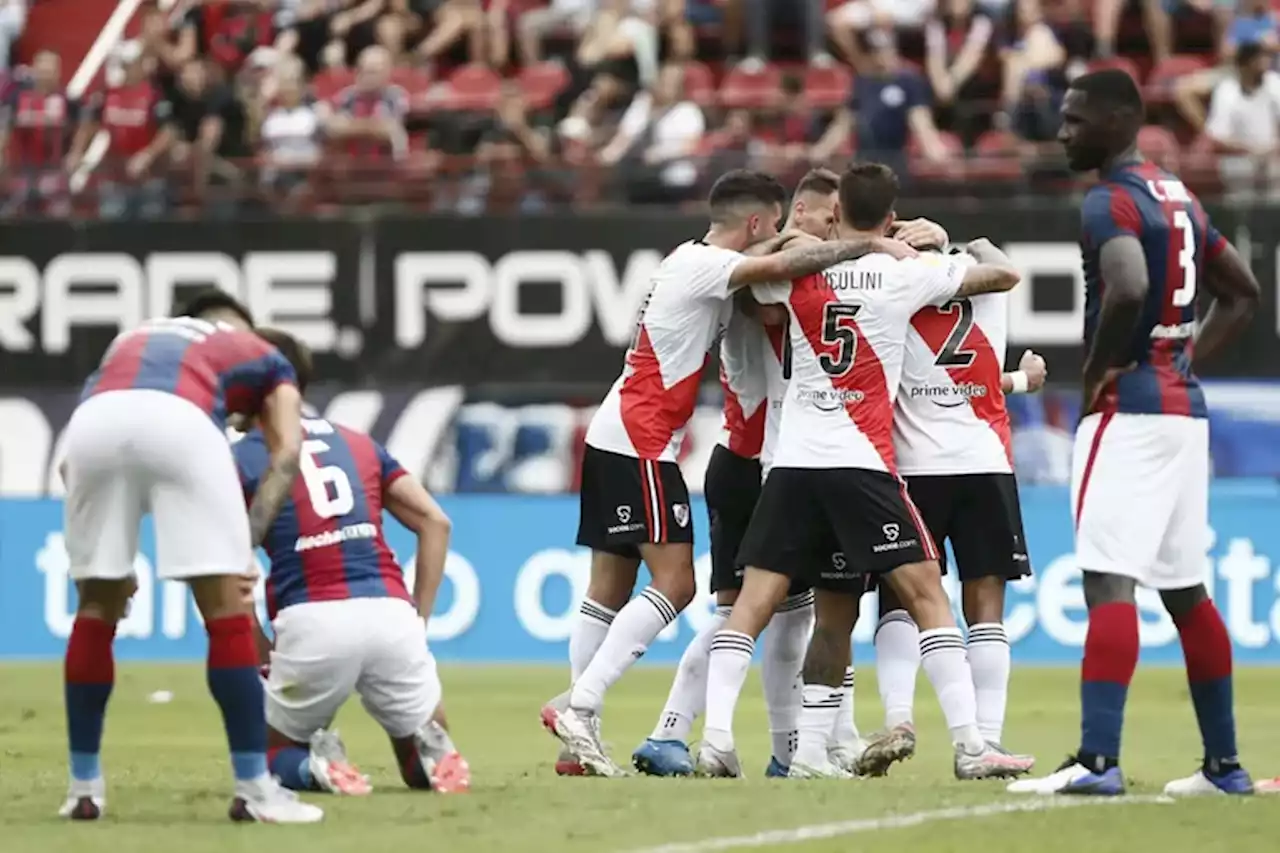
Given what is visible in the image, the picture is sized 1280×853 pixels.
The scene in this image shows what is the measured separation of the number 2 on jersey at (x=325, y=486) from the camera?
8.90m

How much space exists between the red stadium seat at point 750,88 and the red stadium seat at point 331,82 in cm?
352

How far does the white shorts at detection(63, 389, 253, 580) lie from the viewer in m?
7.70

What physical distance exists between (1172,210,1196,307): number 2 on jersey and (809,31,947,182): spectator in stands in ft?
38.4

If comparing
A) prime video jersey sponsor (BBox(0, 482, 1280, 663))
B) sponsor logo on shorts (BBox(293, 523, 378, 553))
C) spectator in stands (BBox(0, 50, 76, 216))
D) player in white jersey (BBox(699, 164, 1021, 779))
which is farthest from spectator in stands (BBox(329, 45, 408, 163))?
sponsor logo on shorts (BBox(293, 523, 378, 553))

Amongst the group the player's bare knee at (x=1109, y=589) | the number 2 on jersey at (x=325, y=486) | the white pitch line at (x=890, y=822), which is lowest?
the white pitch line at (x=890, y=822)

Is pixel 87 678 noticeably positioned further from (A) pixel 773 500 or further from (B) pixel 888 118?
(B) pixel 888 118

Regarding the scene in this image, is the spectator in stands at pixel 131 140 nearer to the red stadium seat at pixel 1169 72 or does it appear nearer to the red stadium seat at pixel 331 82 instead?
the red stadium seat at pixel 331 82

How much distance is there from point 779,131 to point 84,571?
44.7 feet

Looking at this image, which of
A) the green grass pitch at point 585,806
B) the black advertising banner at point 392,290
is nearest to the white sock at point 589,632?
the green grass pitch at point 585,806

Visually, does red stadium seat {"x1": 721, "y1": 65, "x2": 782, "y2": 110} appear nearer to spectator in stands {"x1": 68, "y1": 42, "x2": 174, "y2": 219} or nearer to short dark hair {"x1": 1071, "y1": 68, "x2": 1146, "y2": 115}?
spectator in stands {"x1": 68, "y1": 42, "x2": 174, "y2": 219}

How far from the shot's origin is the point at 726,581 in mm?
10500

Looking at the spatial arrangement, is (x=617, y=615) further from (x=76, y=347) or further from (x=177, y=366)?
(x=76, y=347)

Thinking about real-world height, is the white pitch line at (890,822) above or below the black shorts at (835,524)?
below

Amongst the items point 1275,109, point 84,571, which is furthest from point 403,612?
point 1275,109
